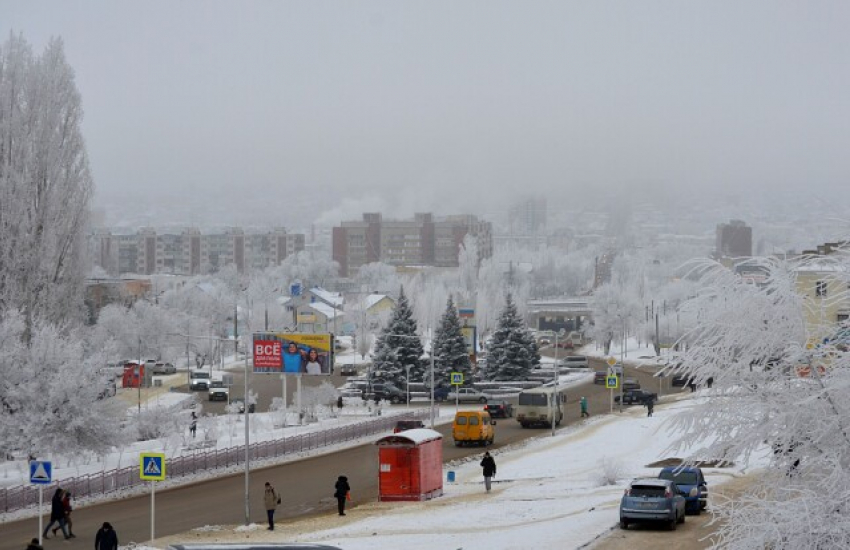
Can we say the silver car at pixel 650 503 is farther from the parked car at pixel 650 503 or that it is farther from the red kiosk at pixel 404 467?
the red kiosk at pixel 404 467

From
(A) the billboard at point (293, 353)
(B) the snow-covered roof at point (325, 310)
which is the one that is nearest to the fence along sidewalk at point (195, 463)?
(A) the billboard at point (293, 353)

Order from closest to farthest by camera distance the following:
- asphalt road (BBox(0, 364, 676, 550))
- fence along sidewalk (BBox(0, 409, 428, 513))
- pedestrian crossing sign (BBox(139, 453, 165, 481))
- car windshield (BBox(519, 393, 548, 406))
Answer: pedestrian crossing sign (BBox(139, 453, 165, 481)) < asphalt road (BBox(0, 364, 676, 550)) < fence along sidewalk (BBox(0, 409, 428, 513)) < car windshield (BBox(519, 393, 548, 406))

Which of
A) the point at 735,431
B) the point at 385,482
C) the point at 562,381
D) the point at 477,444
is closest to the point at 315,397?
the point at 477,444

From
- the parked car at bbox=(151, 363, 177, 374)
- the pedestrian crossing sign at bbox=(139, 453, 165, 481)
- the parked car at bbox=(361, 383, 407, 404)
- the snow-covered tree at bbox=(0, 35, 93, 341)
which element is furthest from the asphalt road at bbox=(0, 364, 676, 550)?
the parked car at bbox=(151, 363, 177, 374)

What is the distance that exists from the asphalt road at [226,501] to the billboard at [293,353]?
12.8 meters

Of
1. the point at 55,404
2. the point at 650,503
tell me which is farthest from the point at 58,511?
the point at 650,503

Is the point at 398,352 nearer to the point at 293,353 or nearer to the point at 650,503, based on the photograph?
the point at 293,353

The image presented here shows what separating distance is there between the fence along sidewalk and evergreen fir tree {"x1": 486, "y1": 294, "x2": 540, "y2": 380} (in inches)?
1236

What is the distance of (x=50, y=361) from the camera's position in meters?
46.5

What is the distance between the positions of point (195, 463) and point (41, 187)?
819 inches

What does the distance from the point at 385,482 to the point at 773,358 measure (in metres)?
22.7

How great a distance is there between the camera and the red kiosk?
38.2 m

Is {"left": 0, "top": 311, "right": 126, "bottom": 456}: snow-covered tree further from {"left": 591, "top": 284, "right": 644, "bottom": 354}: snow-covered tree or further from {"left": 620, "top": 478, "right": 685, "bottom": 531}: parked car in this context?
{"left": 591, "top": 284, "right": 644, "bottom": 354}: snow-covered tree

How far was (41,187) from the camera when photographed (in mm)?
60594
